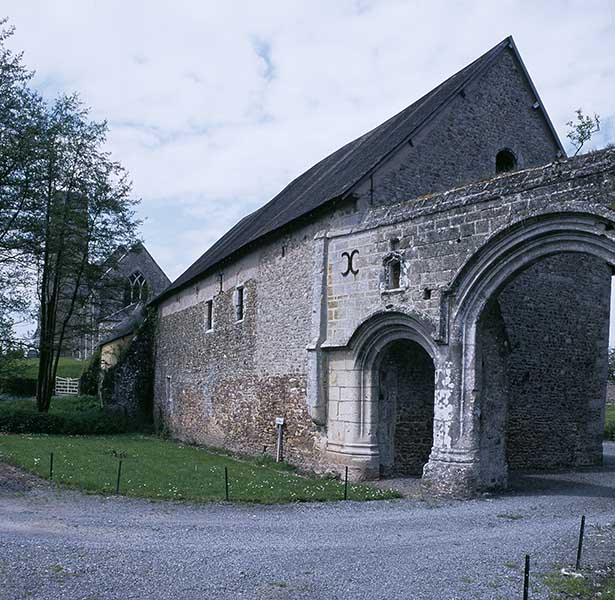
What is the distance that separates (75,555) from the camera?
6762 mm

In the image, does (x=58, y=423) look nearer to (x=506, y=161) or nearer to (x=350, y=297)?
(x=350, y=297)

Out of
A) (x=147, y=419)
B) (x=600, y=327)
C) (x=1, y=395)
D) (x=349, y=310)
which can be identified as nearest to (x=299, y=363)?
(x=349, y=310)

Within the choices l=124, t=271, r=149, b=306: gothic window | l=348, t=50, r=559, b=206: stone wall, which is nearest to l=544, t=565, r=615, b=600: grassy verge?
l=348, t=50, r=559, b=206: stone wall

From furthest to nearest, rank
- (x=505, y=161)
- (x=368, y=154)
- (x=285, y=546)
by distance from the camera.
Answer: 1. (x=505, y=161)
2. (x=368, y=154)
3. (x=285, y=546)

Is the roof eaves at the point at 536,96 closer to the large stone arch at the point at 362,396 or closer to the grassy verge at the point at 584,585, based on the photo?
the large stone arch at the point at 362,396

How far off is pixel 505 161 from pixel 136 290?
25.4 metres

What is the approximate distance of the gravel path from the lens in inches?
235

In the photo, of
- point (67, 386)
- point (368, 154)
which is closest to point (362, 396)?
point (368, 154)

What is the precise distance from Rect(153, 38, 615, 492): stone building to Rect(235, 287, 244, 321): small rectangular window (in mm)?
41

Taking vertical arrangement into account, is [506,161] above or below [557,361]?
above

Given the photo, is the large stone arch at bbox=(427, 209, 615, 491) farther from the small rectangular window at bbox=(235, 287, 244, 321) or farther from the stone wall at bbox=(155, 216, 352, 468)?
the small rectangular window at bbox=(235, 287, 244, 321)

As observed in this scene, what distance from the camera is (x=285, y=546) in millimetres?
7410

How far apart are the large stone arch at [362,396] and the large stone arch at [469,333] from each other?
52.5 inches

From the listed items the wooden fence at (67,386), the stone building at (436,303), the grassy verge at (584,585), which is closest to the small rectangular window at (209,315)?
the stone building at (436,303)
